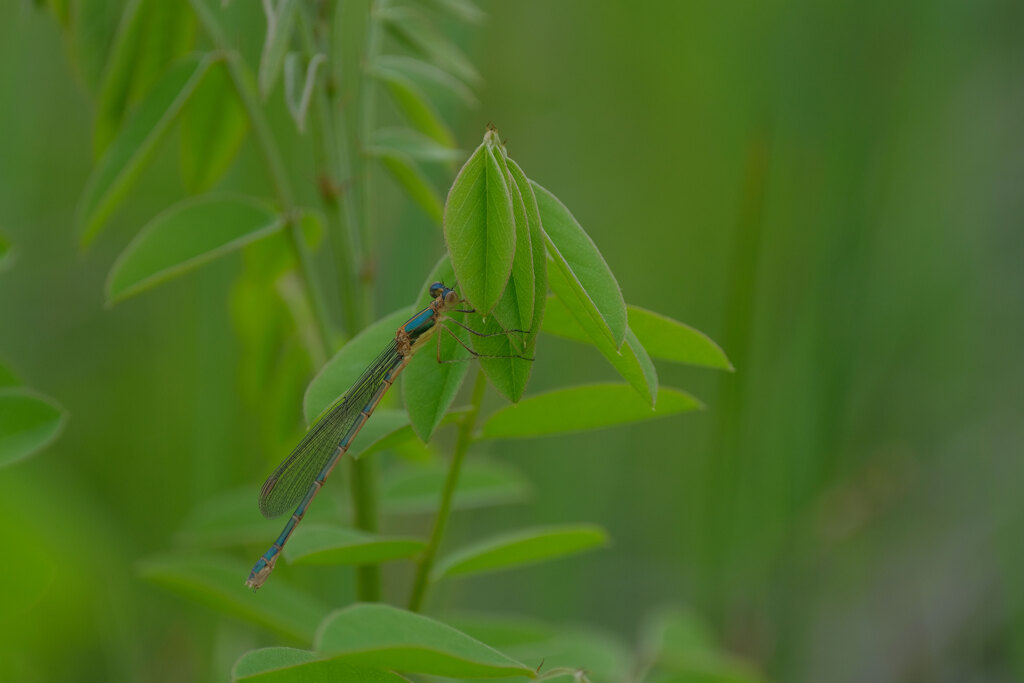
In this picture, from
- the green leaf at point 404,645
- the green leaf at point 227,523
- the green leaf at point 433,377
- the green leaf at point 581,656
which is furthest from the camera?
the green leaf at point 227,523

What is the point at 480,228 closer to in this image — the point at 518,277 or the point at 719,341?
the point at 518,277

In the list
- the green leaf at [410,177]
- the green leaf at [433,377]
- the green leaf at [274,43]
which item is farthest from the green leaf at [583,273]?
the green leaf at [410,177]

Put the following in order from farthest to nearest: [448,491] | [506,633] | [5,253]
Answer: [506,633] < [5,253] < [448,491]

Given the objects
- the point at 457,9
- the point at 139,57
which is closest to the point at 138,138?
the point at 139,57

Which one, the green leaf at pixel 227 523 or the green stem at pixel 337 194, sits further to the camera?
the green leaf at pixel 227 523

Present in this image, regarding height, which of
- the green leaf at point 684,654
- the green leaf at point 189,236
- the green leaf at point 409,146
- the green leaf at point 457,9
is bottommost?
the green leaf at point 684,654

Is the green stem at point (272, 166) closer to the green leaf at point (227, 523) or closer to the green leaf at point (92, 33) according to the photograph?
the green leaf at point (92, 33)

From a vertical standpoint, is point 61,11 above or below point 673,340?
above
